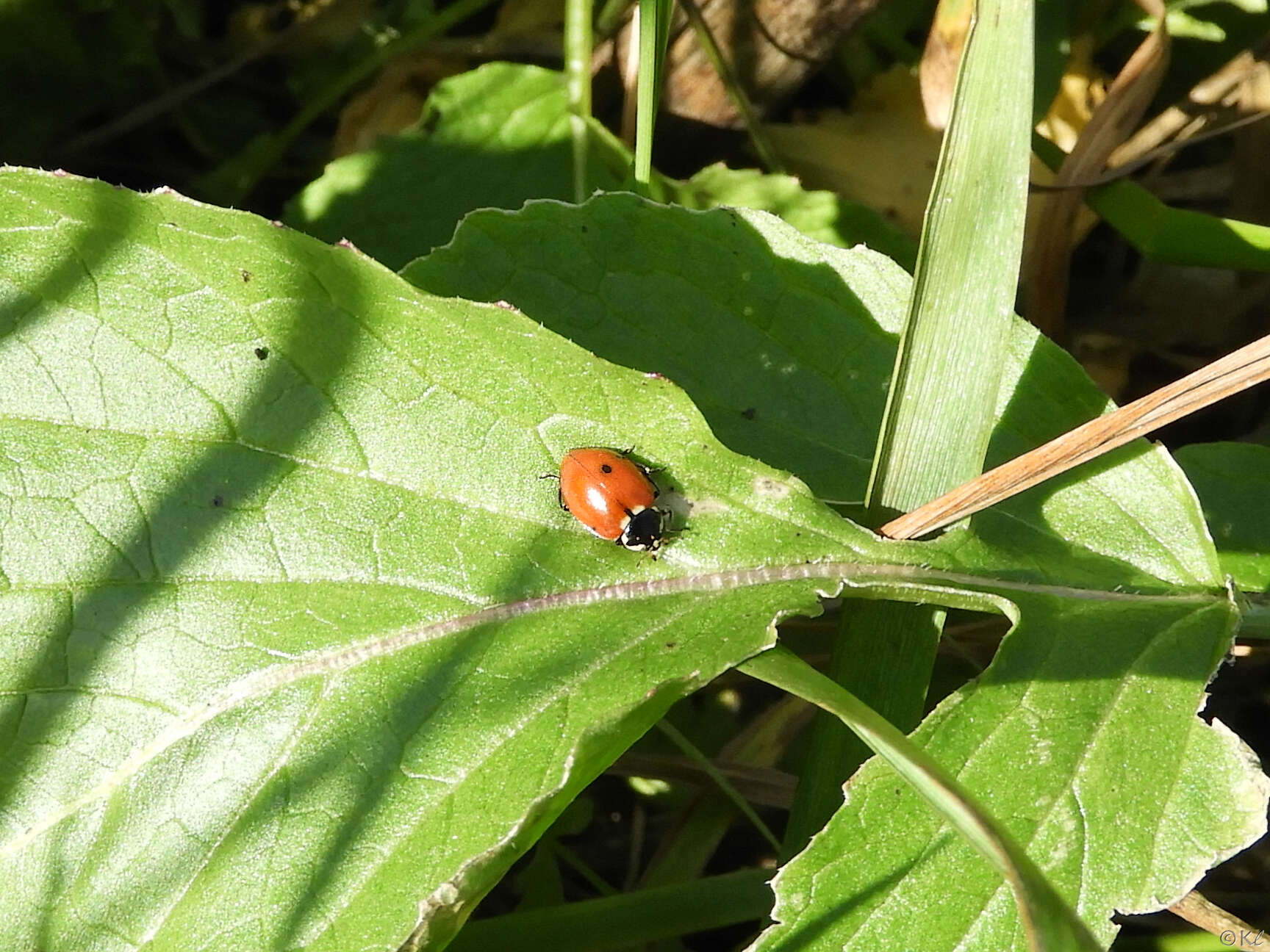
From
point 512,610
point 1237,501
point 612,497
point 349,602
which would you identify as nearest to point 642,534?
point 612,497

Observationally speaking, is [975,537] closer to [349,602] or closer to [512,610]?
[512,610]

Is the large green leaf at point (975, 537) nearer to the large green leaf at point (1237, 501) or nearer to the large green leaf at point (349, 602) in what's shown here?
the large green leaf at point (349, 602)

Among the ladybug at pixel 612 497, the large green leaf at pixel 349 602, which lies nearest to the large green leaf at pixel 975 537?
the large green leaf at pixel 349 602

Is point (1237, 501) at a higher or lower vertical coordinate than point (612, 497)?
lower

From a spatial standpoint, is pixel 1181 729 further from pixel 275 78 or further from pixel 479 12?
pixel 275 78

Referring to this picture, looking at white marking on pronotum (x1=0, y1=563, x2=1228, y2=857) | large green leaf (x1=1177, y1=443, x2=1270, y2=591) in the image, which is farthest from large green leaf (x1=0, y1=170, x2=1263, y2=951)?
large green leaf (x1=1177, y1=443, x2=1270, y2=591)

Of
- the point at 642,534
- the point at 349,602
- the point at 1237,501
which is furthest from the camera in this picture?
the point at 1237,501

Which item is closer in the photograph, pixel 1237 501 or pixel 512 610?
pixel 512 610
